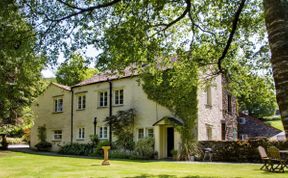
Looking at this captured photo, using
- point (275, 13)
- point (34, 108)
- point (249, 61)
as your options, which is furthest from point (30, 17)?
point (34, 108)

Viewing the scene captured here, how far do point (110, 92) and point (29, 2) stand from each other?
1875 cm

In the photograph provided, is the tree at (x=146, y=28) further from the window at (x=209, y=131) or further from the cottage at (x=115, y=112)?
the window at (x=209, y=131)

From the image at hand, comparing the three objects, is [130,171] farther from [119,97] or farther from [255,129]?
[255,129]

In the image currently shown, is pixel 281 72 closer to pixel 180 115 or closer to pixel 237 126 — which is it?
pixel 180 115

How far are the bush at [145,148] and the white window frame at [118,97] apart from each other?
4801 mm

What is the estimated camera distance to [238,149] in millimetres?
22203

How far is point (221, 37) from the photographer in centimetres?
1495

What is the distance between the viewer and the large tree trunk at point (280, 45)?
5.57 m

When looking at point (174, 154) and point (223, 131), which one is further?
A: point (223, 131)

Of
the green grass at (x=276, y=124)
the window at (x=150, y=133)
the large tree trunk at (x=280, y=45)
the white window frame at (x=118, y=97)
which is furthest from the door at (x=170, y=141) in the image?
the green grass at (x=276, y=124)

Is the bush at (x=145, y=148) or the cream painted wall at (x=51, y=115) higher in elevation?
the cream painted wall at (x=51, y=115)

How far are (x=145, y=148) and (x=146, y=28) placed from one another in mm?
13679

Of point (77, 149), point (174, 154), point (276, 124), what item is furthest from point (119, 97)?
point (276, 124)

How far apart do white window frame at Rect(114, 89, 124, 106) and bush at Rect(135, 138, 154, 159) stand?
480cm
